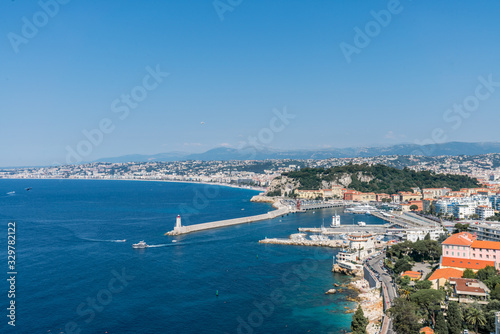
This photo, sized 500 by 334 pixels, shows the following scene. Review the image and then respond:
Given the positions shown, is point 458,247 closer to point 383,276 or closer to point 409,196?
point 383,276

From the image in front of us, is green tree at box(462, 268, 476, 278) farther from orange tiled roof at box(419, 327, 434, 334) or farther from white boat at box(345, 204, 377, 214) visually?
white boat at box(345, 204, 377, 214)

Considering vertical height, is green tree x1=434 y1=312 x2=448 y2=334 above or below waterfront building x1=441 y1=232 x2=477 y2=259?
below

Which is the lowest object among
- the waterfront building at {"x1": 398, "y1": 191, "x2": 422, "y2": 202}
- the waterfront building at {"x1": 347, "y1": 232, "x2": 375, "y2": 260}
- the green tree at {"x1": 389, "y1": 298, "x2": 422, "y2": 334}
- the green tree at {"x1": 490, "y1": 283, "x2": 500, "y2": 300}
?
the waterfront building at {"x1": 398, "y1": 191, "x2": 422, "y2": 202}

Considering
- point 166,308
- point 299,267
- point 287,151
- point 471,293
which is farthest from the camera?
point 287,151

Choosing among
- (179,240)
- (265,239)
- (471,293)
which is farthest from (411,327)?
(179,240)

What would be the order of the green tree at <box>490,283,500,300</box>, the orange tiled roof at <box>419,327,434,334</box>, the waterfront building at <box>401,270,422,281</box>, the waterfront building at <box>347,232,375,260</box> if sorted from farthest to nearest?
the waterfront building at <box>347,232,375,260</box> → the waterfront building at <box>401,270,422,281</box> → the green tree at <box>490,283,500,300</box> → the orange tiled roof at <box>419,327,434,334</box>

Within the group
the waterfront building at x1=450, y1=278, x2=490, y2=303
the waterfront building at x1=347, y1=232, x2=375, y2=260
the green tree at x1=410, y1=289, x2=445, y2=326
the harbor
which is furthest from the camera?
the harbor

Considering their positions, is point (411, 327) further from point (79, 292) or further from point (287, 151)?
point (287, 151)

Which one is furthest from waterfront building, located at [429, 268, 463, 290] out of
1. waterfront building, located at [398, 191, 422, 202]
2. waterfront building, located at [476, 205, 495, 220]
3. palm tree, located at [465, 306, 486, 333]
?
waterfront building, located at [398, 191, 422, 202]
